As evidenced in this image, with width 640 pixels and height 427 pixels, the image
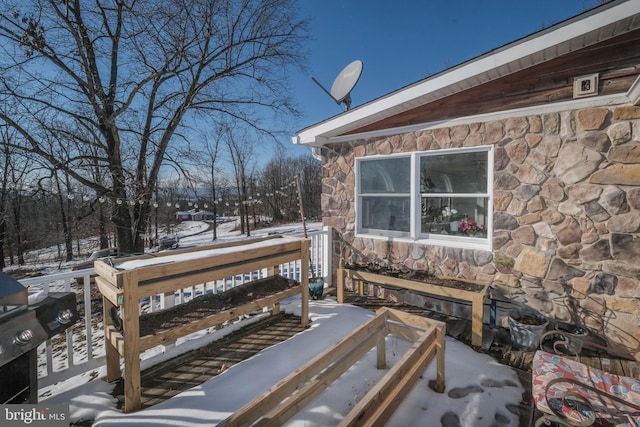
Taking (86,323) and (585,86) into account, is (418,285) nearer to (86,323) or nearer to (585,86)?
(585,86)

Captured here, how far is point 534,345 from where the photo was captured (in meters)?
2.88

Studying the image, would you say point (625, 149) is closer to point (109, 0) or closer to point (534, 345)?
point (534, 345)

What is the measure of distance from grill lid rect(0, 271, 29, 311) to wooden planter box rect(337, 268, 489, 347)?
3.27 metres

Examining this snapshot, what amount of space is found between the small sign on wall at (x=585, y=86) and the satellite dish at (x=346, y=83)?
275cm

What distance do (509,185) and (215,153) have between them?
55.6ft

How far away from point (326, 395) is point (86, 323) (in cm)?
225

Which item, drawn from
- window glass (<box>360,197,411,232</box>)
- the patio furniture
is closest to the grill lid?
the patio furniture

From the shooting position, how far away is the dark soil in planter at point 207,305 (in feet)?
8.05

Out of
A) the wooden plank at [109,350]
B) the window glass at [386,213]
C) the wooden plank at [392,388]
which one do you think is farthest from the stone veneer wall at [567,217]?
the wooden plank at [109,350]

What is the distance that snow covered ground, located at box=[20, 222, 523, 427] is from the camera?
6.68 feet

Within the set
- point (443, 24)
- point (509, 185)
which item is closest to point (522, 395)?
point (509, 185)

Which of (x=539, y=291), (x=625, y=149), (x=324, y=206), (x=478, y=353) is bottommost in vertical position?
(x=478, y=353)

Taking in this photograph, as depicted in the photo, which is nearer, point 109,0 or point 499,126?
point 499,126

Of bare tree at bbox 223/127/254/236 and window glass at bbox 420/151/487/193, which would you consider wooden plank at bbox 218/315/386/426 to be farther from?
bare tree at bbox 223/127/254/236
